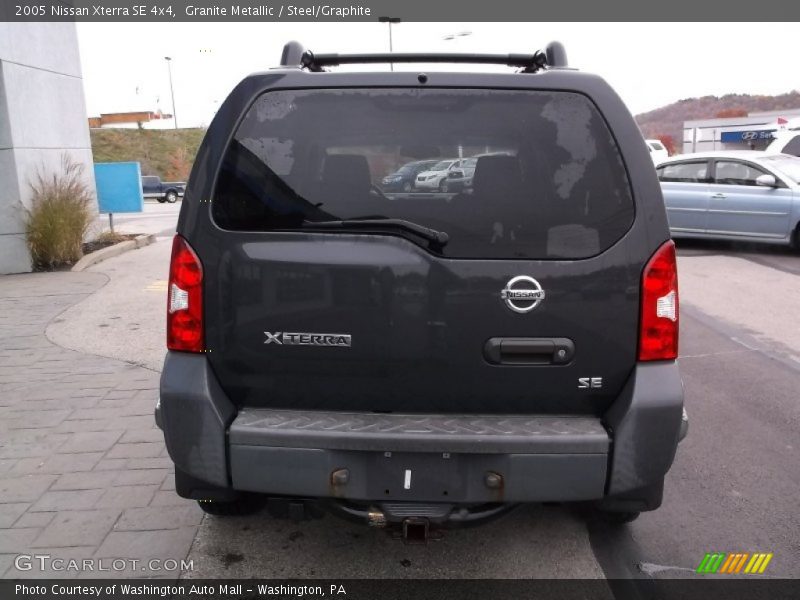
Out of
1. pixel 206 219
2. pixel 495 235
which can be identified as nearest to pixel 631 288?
pixel 495 235

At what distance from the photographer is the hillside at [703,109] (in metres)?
86.4

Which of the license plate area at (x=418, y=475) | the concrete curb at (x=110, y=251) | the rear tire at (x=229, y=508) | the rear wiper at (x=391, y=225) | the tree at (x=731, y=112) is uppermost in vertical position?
the tree at (x=731, y=112)

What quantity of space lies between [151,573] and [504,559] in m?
1.58

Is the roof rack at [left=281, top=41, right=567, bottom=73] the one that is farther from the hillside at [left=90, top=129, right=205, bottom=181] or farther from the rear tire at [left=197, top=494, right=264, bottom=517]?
the hillside at [left=90, top=129, right=205, bottom=181]

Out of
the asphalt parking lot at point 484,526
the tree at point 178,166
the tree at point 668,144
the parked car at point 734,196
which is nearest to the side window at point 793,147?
the parked car at point 734,196

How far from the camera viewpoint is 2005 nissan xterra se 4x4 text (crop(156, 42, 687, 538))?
98.3 inches

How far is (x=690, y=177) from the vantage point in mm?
12258

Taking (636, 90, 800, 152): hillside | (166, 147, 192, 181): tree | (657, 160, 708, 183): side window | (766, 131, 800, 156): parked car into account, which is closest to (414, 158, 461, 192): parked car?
(657, 160, 708, 183): side window

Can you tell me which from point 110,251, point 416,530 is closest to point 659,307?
point 416,530

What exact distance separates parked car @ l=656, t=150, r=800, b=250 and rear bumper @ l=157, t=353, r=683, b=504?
933 centimetres

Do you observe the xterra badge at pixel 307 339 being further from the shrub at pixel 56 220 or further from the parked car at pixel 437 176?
the shrub at pixel 56 220

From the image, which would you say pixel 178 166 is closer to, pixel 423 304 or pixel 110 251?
pixel 110 251

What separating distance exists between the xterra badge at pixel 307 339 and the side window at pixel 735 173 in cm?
1098

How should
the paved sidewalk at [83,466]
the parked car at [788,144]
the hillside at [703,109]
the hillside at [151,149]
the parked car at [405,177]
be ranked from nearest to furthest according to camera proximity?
the parked car at [405,177] → the paved sidewalk at [83,466] → the parked car at [788,144] → the hillside at [151,149] → the hillside at [703,109]
